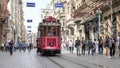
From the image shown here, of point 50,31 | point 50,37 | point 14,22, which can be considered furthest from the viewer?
point 14,22

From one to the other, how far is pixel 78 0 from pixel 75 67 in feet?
168

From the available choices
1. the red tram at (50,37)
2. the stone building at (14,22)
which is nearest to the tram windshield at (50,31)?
the red tram at (50,37)

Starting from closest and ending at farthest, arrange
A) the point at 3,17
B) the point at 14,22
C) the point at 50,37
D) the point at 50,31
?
the point at 50,37, the point at 50,31, the point at 3,17, the point at 14,22

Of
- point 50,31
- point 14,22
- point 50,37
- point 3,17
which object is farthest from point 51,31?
point 14,22

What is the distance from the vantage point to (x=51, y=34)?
4084 centimetres

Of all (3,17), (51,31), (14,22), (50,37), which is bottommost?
(50,37)

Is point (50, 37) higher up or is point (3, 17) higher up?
point (3, 17)

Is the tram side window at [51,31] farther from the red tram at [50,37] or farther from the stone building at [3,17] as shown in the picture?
the stone building at [3,17]

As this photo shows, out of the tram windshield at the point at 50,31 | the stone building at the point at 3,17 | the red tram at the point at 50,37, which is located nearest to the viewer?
the red tram at the point at 50,37

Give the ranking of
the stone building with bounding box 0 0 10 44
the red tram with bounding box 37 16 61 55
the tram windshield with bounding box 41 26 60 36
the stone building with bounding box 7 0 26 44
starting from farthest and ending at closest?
the stone building with bounding box 7 0 26 44
the stone building with bounding box 0 0 10 44
the tram windshield with bounding box 41 26 60 36
the red tram with bounding box 37 16 61 55

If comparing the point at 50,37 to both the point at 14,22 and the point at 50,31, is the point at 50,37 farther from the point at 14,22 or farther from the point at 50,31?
the point at 14,22

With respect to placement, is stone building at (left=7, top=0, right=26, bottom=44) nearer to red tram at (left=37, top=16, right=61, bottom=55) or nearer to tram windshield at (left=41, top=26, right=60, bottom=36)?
red tram at (left=37, top=16, right=61, bottom=55)

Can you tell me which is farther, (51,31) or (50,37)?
(51,31)

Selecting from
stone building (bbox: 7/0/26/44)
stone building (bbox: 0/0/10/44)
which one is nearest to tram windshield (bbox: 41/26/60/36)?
stone building (bbox: 0/0/10/44)
